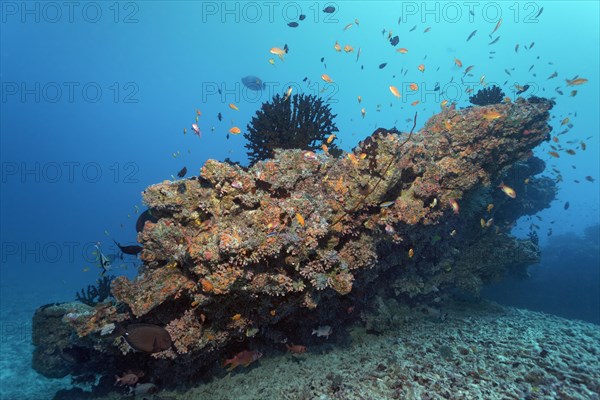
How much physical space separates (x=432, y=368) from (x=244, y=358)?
3179 millimetres

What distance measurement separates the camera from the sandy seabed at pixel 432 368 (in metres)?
4.33

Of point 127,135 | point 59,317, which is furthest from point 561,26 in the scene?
point 127,135

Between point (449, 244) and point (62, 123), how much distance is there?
17358 cm

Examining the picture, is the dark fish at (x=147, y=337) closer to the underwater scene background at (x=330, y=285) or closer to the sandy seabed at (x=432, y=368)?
the underwater scene background at (x=330, y=285)

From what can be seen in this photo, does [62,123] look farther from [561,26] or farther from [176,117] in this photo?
[561,26]

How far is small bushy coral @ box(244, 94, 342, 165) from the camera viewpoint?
7.30m

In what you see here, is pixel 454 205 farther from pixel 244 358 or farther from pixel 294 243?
pixel 244 358

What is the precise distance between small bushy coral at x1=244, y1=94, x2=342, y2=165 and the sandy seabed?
4.38 m

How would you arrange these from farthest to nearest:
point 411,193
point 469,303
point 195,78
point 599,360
→ 1. point 195,78
2. point 469,303
3. point 411,193
4. point 599,360

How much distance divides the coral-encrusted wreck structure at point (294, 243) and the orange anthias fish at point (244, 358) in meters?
0.16

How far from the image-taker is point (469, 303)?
8445 mm

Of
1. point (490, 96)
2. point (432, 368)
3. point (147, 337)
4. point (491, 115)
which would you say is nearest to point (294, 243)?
point (147, 337)

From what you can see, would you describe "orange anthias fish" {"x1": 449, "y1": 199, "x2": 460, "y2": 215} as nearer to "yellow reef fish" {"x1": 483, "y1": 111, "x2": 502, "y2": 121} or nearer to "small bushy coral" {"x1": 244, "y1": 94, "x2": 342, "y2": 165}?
"yellow reef fish" {"x1": 483, "y1": 111, "x2": 502, "y2": 121}

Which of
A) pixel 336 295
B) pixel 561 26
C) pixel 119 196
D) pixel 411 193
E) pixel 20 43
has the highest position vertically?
pixel 20 43
